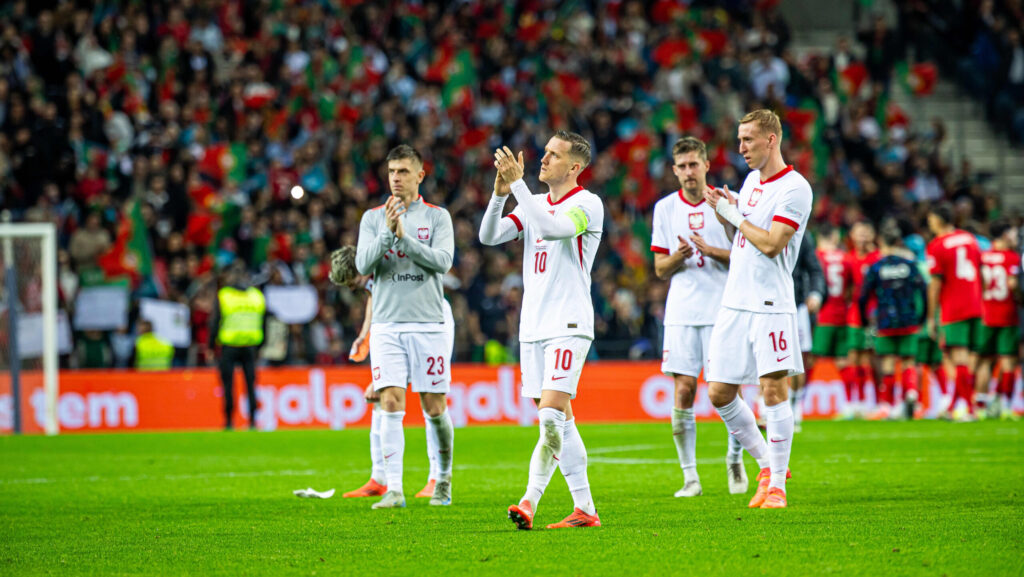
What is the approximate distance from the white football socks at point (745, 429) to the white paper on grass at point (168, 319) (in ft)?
42.9

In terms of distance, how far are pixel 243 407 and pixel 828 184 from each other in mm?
11989

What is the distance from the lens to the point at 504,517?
8.38 meters

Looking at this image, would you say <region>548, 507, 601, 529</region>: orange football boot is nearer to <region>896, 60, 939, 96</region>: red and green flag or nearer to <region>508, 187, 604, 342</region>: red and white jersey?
<region>508, 187, 604, 342</region>: red and white jersey

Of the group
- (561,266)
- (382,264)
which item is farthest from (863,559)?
(382,264)

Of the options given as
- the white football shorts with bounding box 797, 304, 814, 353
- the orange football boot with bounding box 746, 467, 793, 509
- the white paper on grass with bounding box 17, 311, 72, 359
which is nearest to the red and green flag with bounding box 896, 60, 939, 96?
the white football shorts with bounding box 797, 304, 814, 353

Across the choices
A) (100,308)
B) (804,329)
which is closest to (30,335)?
(100,308)

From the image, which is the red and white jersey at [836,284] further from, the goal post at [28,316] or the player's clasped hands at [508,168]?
the player's clasped hands at [508,168]

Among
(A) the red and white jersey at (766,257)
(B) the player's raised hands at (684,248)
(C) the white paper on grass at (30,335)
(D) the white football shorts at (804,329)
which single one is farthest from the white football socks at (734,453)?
(C) the white paper on grass at (30,335)

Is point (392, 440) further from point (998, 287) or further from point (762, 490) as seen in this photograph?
point (998, 287)

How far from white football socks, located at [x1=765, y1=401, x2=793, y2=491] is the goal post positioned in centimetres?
1322

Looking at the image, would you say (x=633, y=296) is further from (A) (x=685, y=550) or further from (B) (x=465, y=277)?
(A) (x=685, y=550)

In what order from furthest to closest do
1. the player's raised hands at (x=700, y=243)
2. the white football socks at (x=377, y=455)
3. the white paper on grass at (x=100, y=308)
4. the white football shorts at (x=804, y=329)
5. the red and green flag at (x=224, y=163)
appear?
the red and green flag at (x=224, y=163)
the white paper on grass at (x=100, y=308)
the white football shorts at (x=804, y=329)
the white football socks at (x=377, y=455)
the player's raised hands at (x=700, y=243)

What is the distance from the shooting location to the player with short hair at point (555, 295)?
7469 mm

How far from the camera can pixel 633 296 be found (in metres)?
22.7
